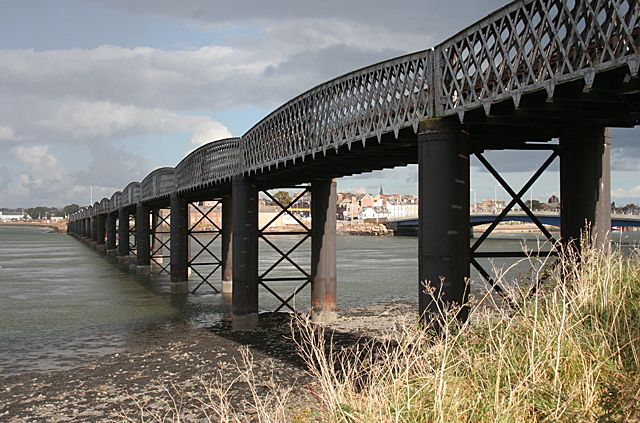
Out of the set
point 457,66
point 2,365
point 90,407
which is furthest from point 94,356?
point 457,66

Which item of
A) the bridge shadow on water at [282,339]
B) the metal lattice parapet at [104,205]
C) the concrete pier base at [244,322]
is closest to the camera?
the bridge shadow on water at [282,339]

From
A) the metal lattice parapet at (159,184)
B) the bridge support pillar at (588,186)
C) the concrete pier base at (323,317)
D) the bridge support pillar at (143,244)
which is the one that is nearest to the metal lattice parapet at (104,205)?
the bridge support pillar at (143,244)

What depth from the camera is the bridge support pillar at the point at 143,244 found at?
5428 cm

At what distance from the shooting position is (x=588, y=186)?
585 inches

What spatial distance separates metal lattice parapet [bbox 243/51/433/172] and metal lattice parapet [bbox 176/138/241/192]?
3.20 meters

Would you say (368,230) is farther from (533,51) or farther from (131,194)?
(533,51)

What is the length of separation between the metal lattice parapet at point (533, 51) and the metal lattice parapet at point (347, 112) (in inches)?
33.5

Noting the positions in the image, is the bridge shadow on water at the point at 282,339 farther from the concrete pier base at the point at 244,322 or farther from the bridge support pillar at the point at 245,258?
the bridge support pillar at the point at 245,258

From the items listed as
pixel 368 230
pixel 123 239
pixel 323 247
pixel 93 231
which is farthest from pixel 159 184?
pixel 368 230

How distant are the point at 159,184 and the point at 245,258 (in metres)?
25.6

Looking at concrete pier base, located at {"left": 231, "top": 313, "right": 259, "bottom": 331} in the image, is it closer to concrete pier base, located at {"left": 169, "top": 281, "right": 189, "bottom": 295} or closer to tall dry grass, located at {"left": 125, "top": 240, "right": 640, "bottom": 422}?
concrete pier base, located at {"left": 169, "top": 281, "right": 189, "bottom": 295}

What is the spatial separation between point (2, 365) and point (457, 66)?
656 inches

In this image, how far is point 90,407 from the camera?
53.7ft

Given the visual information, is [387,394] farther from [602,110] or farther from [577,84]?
[602,110]
